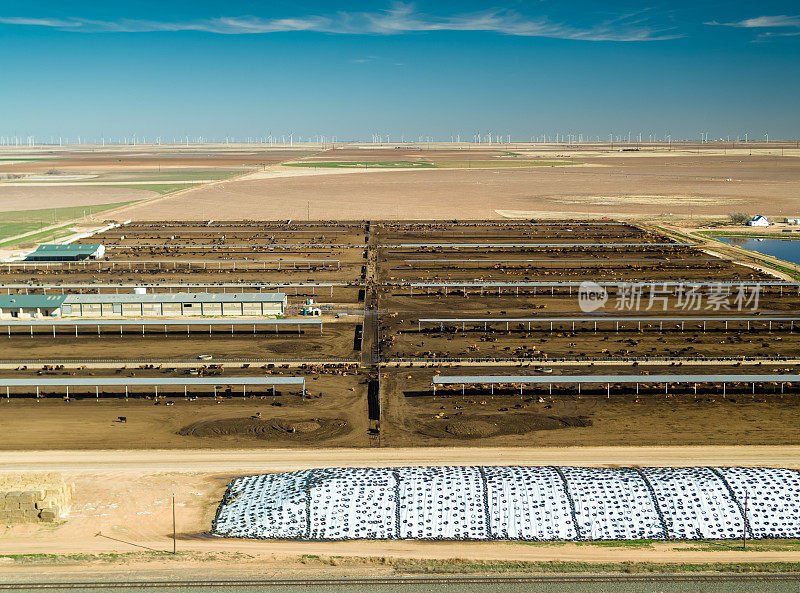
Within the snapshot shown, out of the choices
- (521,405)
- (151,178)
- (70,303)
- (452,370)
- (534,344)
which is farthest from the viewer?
(151,178)

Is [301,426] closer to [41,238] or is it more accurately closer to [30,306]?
[30,306]

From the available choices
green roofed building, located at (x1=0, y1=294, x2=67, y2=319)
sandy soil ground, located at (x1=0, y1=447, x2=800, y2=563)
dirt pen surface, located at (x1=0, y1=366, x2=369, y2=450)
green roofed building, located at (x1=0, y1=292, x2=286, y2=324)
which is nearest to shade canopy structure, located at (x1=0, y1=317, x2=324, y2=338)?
green roofed building, located at (x1=0, y1=294, x2=67, y2=319)

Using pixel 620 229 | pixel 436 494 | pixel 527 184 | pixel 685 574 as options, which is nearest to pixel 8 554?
pixel 436 494

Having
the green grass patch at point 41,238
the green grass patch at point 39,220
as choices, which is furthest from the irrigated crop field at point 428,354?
the green grass patch at point 39,220

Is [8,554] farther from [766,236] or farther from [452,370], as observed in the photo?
[766,236]

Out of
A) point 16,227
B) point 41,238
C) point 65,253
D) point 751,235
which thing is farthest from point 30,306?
point 751,235

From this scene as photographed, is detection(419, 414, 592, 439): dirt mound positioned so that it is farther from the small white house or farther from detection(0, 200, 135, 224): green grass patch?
→ detection(0, 200, 135, 224): green grass patch
